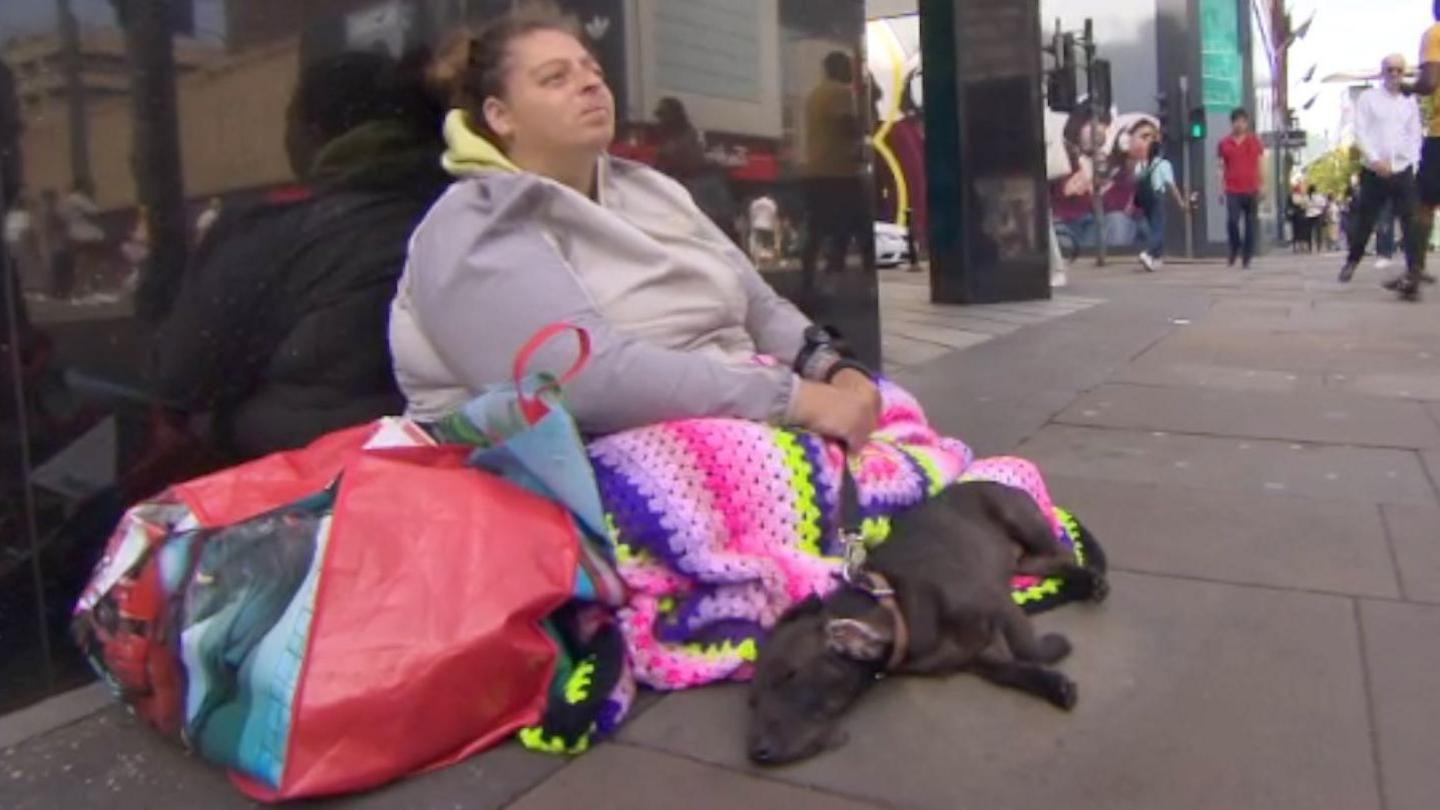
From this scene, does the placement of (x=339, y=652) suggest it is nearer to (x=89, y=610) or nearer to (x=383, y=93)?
(x=89, y=610)

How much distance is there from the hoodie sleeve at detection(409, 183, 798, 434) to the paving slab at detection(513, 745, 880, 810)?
2.13ft

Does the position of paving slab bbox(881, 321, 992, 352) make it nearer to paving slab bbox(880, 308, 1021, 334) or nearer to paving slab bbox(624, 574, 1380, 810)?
paving slab bbox(880, 308, 1021, 334)

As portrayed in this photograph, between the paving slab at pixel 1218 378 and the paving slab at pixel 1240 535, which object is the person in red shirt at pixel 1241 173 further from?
the paving slab at pixel 1240 535

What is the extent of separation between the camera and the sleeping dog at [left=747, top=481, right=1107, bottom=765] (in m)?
2.10

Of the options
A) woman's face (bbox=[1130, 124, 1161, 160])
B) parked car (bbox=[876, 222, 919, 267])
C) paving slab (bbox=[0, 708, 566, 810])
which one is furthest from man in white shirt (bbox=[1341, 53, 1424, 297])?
parked car (bbox=[876, 222, 919, 267])

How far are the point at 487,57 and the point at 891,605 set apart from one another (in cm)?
146

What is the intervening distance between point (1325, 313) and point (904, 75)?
1309 cm

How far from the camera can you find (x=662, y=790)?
1.99m

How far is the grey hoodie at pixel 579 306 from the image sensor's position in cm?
233

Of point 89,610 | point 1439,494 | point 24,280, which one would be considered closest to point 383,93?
point 24,280

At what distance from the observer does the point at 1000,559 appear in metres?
2.56

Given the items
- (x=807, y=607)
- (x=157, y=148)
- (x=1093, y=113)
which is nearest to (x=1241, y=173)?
(x=1093, y=113)

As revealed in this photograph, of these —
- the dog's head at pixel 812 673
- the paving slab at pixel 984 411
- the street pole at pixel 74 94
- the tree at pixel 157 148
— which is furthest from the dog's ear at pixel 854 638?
the paving slab at pixel 984 411

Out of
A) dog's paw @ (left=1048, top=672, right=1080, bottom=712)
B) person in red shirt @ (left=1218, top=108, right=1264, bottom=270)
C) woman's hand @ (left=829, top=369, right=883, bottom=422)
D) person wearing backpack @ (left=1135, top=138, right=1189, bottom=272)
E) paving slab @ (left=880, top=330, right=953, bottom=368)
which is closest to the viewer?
dog's paw @ (left=1048, top=672, right=1080, bottom=712)
